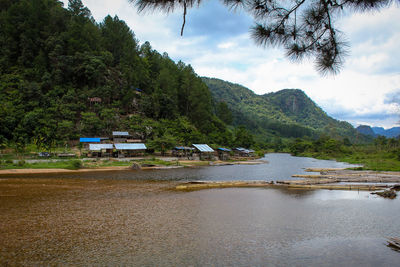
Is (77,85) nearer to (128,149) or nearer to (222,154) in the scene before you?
(128,149)

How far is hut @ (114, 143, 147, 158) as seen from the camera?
140 ft

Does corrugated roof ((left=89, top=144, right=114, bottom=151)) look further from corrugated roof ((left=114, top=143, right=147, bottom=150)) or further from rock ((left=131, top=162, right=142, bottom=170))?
rock ((left=131, top=162, right=142, bottom=170))

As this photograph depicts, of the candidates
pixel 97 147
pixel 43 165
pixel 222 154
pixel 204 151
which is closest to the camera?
pixel 43 165

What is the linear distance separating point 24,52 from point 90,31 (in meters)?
16.4

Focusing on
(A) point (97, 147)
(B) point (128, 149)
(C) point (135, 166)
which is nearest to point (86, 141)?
(A) point (97, 147)

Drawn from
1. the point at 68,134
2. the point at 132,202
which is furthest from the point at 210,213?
the point at 68,134

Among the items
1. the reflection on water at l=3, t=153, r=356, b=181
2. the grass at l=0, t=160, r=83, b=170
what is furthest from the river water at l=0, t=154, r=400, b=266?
the grass at l=0, t=160, r=83, b=170

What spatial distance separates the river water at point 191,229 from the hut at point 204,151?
33.0m

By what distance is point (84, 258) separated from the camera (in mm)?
7664

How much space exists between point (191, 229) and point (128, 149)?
35.0 m

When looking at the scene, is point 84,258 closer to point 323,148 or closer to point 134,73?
point 134,73

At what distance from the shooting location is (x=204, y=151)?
50.8m

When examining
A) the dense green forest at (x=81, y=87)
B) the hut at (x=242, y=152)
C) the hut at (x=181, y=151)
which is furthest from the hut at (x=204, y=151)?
Result: the hut at (x=242, y=152)

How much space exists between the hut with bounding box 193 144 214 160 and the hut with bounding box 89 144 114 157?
54.6 feet
